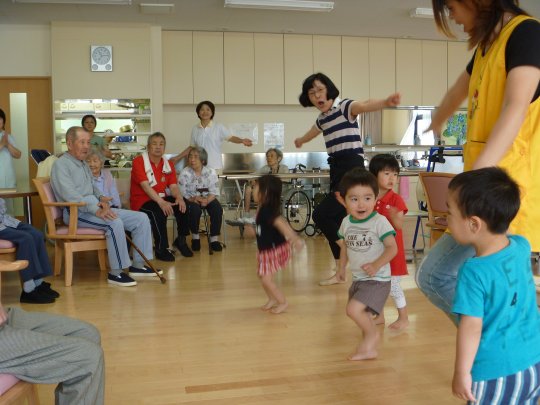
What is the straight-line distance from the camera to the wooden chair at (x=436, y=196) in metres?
4.20

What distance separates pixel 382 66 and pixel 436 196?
520 cm

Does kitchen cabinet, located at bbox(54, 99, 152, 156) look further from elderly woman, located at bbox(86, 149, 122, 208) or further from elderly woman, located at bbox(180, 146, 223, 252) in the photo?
elderly woman, located at bbox(86, 149, 122, 208)

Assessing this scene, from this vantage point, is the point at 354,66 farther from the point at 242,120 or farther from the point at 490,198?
the point at 490,198

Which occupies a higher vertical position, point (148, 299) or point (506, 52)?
point (506, 52)

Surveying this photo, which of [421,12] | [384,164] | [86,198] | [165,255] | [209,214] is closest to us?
[384,164]

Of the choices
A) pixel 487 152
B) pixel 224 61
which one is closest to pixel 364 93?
pixel 224 61

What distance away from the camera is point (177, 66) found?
820 centimetres

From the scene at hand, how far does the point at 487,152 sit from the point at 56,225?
3.69 metres

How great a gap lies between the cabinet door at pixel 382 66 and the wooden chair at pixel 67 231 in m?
5.94

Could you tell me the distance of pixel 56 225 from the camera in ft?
14.3

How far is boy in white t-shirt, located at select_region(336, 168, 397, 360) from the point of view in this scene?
2592 mm

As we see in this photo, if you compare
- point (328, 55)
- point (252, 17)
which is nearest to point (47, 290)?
point (252, 17)

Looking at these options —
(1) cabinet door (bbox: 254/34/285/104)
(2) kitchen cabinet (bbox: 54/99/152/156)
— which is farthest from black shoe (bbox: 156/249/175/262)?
(1) cabinet door (bbox: 254/34/285/104)

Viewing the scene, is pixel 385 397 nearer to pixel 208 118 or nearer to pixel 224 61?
pixel 208 118
